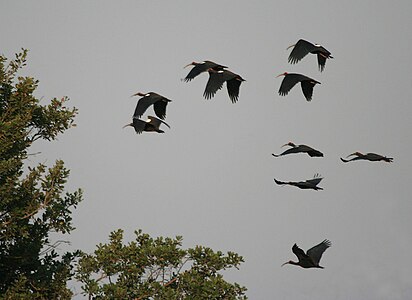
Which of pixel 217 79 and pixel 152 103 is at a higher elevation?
pixel 217 79

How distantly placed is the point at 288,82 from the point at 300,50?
40.9 inches

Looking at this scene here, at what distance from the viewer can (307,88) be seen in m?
25.1

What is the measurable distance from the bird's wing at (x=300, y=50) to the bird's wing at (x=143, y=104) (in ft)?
11.2

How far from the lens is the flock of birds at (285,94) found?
22.5m

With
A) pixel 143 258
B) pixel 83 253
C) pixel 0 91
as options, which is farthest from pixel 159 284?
pixel 0 91

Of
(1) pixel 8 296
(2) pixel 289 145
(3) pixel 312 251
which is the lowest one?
(1) pixel 8 296

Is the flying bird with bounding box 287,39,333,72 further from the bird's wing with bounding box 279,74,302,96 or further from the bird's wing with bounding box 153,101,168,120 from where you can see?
the bird's wing with bounding box 153,101,168,120

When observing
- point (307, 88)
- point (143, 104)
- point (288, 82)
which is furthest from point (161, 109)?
point (307, 88)

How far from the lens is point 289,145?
925 inches

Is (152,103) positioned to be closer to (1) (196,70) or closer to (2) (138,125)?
(2) (138,125)

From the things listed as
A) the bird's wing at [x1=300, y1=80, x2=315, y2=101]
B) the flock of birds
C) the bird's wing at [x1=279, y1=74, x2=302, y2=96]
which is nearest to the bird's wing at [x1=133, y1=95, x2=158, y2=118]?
the flock of birds

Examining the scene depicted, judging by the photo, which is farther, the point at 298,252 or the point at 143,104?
the point at 143,104

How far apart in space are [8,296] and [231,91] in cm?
725

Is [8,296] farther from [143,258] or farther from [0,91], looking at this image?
[0,91]
